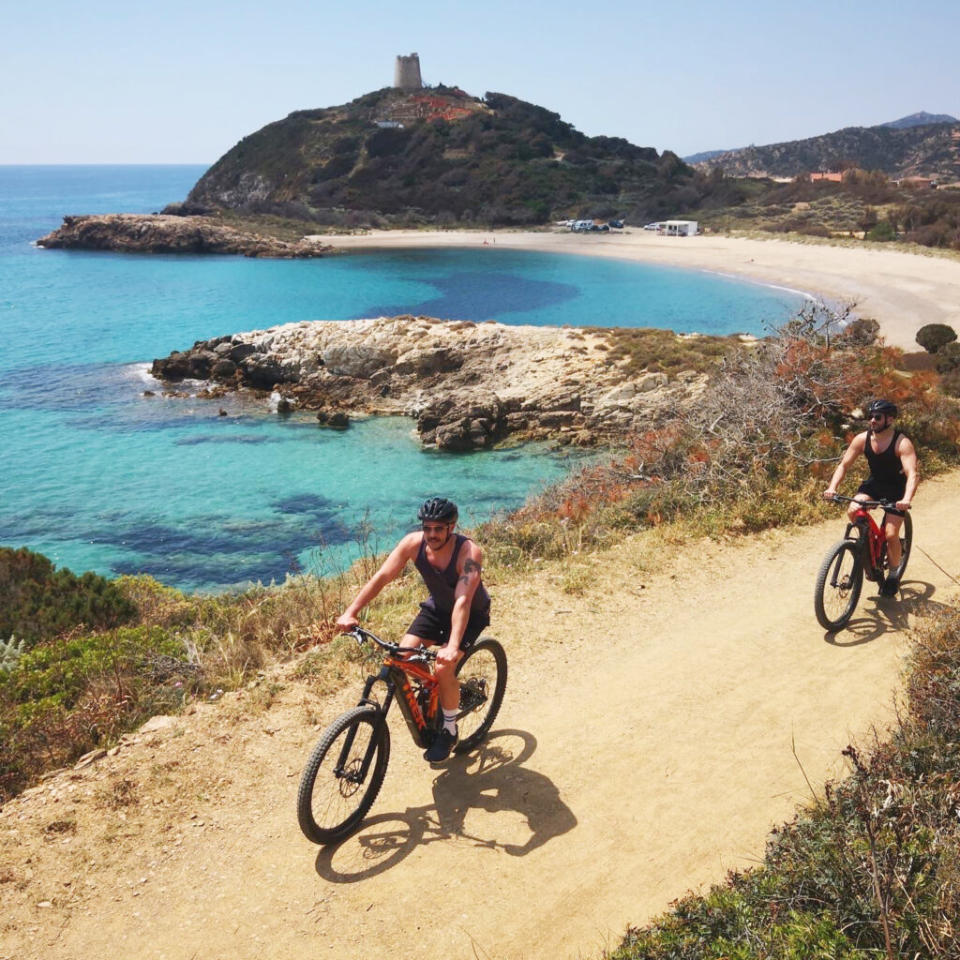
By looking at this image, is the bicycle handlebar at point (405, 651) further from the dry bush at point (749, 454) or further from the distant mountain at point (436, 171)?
the distant mountain at point (436, 171)

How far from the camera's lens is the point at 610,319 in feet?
158

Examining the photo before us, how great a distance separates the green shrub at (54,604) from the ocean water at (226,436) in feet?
12.0

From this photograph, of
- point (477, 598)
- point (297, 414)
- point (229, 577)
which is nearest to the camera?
point (477, 598)

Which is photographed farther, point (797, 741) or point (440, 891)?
point (797, 741)

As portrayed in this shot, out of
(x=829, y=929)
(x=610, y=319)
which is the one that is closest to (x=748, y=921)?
(x=829, y=929)

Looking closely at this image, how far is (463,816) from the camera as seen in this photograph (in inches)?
214

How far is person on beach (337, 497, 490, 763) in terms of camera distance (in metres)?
5.12

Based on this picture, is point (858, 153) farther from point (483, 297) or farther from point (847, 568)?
point (847, 568)

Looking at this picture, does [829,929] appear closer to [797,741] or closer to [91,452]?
[797,741]

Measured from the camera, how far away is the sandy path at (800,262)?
139ft

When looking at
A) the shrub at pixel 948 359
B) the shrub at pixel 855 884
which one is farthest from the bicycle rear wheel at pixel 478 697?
the shrub at pixel 948 359

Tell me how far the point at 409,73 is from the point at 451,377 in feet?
459

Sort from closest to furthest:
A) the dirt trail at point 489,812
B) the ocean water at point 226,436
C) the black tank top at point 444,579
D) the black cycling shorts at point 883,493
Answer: the dirt trail at point 489,812 < the black tank top at point 444,579 < the black cycling shorts at point 883,493 < the ocean water at point 226,436

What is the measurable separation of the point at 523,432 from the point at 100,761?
2311cm
